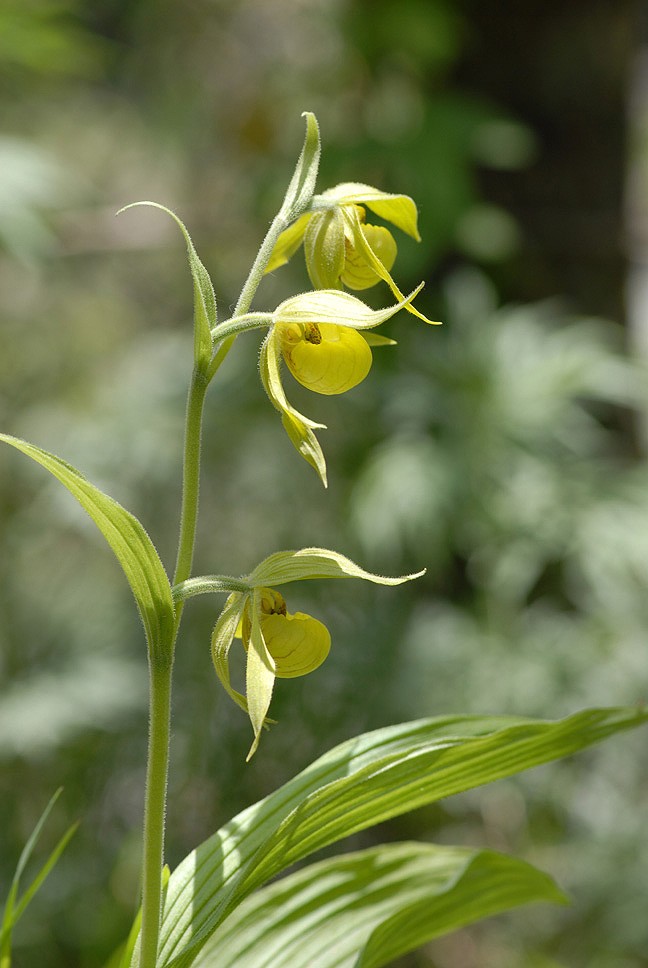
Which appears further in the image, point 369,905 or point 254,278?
point 369,905

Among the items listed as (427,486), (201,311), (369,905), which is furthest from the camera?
(427,486)

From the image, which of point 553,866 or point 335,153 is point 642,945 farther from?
point 335,153

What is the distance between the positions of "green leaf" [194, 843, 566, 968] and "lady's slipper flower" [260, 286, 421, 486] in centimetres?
24

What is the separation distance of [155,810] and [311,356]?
0.20 meters

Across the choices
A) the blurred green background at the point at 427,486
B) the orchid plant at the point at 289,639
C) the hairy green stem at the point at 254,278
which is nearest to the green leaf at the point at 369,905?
the orchid plant at the point at 289,639

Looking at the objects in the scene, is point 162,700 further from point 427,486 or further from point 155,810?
point 427,486

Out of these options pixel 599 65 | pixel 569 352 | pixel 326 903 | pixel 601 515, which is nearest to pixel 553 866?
pixel 601 515

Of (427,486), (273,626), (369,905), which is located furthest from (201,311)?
(427,486)

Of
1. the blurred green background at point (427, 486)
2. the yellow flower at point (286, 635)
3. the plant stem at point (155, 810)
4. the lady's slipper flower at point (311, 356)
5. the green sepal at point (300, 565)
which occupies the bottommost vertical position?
the blurred green background at point (427, 486)

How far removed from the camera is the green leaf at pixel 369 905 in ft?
1.70

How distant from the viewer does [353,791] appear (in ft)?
1.38

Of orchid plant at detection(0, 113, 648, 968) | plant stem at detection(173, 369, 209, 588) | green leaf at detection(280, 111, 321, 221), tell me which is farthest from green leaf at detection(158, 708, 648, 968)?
green leaf at detection(280, 111, 321, 221)

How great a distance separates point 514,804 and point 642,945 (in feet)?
0.76

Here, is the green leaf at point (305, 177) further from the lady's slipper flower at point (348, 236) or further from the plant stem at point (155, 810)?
the plant stem at point (155, 810)
